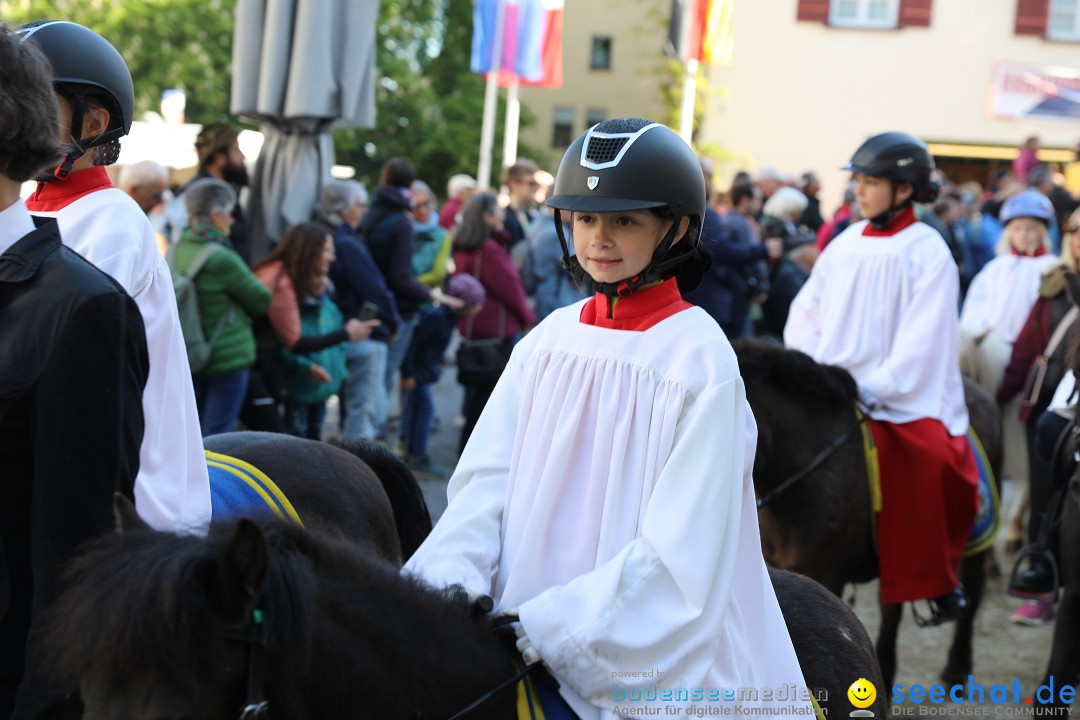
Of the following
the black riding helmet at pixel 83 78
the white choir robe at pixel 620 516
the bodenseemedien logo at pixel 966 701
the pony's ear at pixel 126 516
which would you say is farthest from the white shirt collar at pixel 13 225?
the bodenseemedien logo at pixel 966 701

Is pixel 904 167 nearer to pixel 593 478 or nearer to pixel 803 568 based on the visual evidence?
pixel 803 568

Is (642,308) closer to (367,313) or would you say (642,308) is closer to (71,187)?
(71,187)

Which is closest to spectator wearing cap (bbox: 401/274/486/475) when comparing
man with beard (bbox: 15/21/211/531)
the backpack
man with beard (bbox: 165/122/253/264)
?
man with beard (bbox: 165/122/253/264)

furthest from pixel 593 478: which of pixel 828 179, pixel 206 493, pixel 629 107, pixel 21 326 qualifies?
pixel 629 107

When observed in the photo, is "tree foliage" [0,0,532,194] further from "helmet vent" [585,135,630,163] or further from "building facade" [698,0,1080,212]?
"helmet vent" [585,135,630,163]

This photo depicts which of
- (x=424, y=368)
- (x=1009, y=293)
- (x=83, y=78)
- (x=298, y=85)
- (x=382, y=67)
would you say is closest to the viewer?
(x=83, y=78)

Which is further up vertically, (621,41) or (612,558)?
(621,41)

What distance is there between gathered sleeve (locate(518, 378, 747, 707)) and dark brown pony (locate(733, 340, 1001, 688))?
283cm

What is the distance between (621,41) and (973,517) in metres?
41.8

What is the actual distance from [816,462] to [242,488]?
111 inches

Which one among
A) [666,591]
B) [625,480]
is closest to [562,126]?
[625,480]

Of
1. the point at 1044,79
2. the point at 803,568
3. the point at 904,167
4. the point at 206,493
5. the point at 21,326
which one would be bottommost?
the point at 803,568

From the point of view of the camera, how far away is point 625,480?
249cm

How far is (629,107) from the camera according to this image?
143ft
